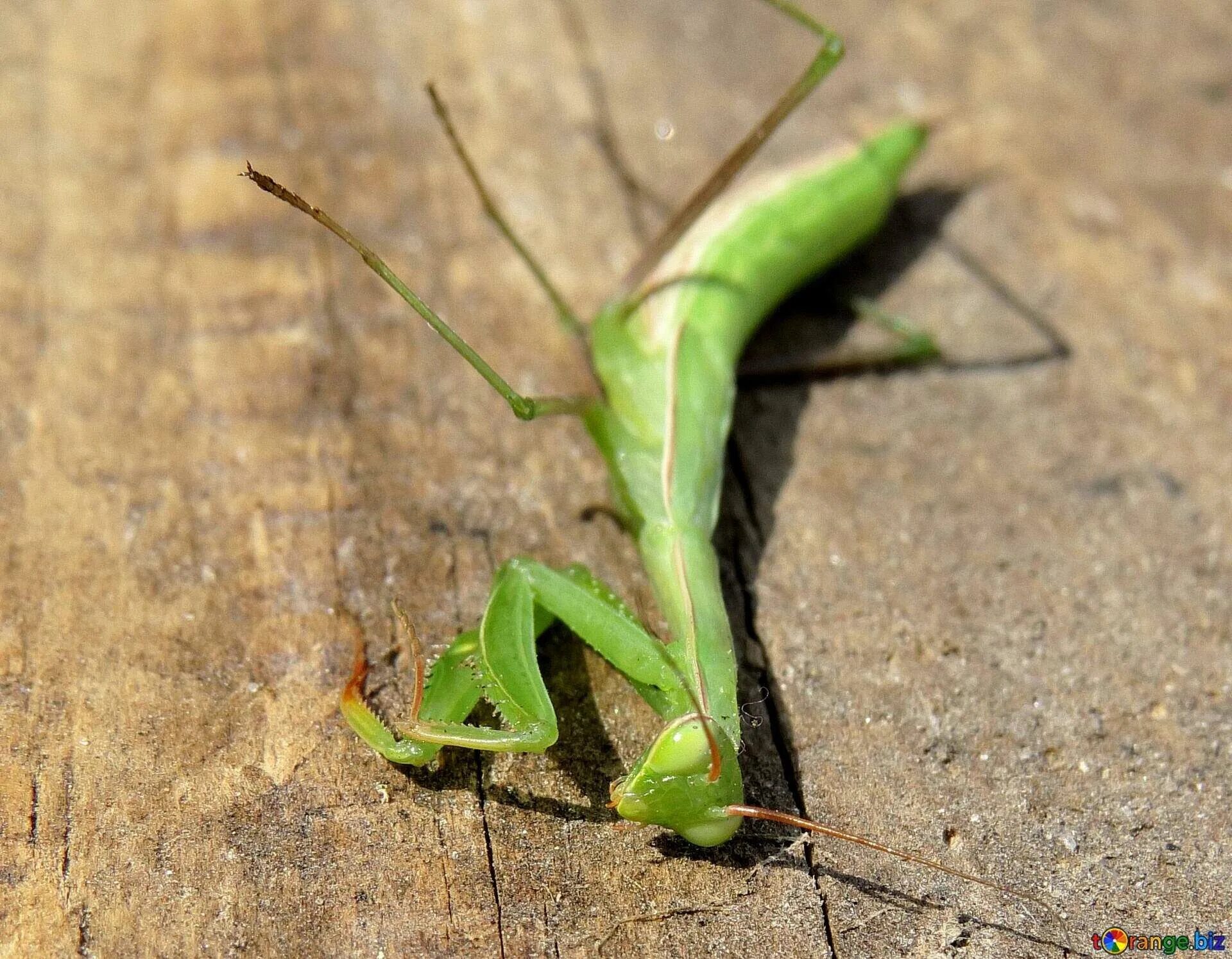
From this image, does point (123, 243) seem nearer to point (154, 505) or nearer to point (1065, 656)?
point (154, 505)

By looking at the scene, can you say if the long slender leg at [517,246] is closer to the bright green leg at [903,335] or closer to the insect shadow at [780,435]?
the insect shadow at [780,435]

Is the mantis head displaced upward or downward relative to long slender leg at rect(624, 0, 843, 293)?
downward

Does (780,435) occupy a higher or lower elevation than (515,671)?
higher

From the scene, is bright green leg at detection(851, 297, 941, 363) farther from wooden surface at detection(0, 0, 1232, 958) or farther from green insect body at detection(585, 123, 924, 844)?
green insect body at detection(585, 123, 924, 844)

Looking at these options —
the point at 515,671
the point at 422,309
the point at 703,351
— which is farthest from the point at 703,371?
the point at 515,671

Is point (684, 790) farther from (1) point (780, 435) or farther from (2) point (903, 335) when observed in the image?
(2) point (903, 335)

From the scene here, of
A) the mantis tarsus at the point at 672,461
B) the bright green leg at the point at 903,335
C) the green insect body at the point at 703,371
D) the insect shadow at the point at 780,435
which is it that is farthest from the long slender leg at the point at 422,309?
the bright green leg at the point at 903,335

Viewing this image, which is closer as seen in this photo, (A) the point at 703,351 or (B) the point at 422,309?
(B) the point at 422,309

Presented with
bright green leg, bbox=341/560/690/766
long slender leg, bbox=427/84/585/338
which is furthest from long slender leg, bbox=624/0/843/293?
bright green leg, bbox=341/560/690/766
